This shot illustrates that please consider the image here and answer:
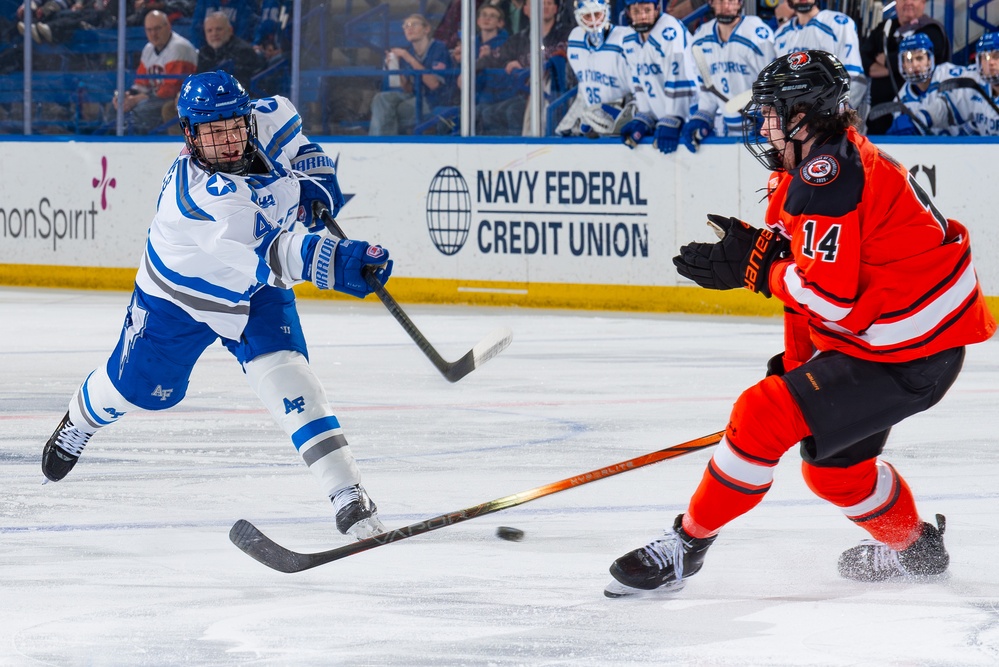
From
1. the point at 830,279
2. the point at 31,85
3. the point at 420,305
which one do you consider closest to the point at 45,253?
the point at 31,85

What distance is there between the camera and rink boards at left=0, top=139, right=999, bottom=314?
7.50 m

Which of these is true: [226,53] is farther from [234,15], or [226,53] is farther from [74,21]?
[74,21]

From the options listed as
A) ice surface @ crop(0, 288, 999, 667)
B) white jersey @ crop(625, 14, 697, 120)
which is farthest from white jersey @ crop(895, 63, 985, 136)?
ice surface @ crop(0, 288, 999, 667)

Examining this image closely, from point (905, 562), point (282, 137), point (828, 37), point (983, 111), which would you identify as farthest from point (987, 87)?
point (905, 562)

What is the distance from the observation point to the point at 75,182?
939cm

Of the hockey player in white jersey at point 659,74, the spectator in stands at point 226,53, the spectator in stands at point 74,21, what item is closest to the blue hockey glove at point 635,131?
the hockey player in white jersey at point 659,74

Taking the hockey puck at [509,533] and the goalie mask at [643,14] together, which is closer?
the hockey puck at [509,533]

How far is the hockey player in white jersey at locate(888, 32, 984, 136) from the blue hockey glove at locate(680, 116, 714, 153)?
88cm

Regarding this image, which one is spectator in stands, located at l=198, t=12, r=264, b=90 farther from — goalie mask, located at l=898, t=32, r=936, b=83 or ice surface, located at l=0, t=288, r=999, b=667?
goalie mask, located at l=898, t=32, r=936, b=83

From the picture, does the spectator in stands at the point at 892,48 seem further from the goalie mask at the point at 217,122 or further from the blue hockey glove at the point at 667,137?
the goalie mask at the point at 217,122

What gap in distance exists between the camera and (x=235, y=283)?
3332 mm

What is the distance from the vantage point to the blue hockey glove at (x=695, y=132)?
7664 mm

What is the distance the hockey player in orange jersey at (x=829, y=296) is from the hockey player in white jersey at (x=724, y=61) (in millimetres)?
4899

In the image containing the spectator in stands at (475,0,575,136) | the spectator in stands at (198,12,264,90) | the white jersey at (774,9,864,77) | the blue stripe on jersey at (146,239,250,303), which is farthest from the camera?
the spectator in stands at (198,12,264,90)
